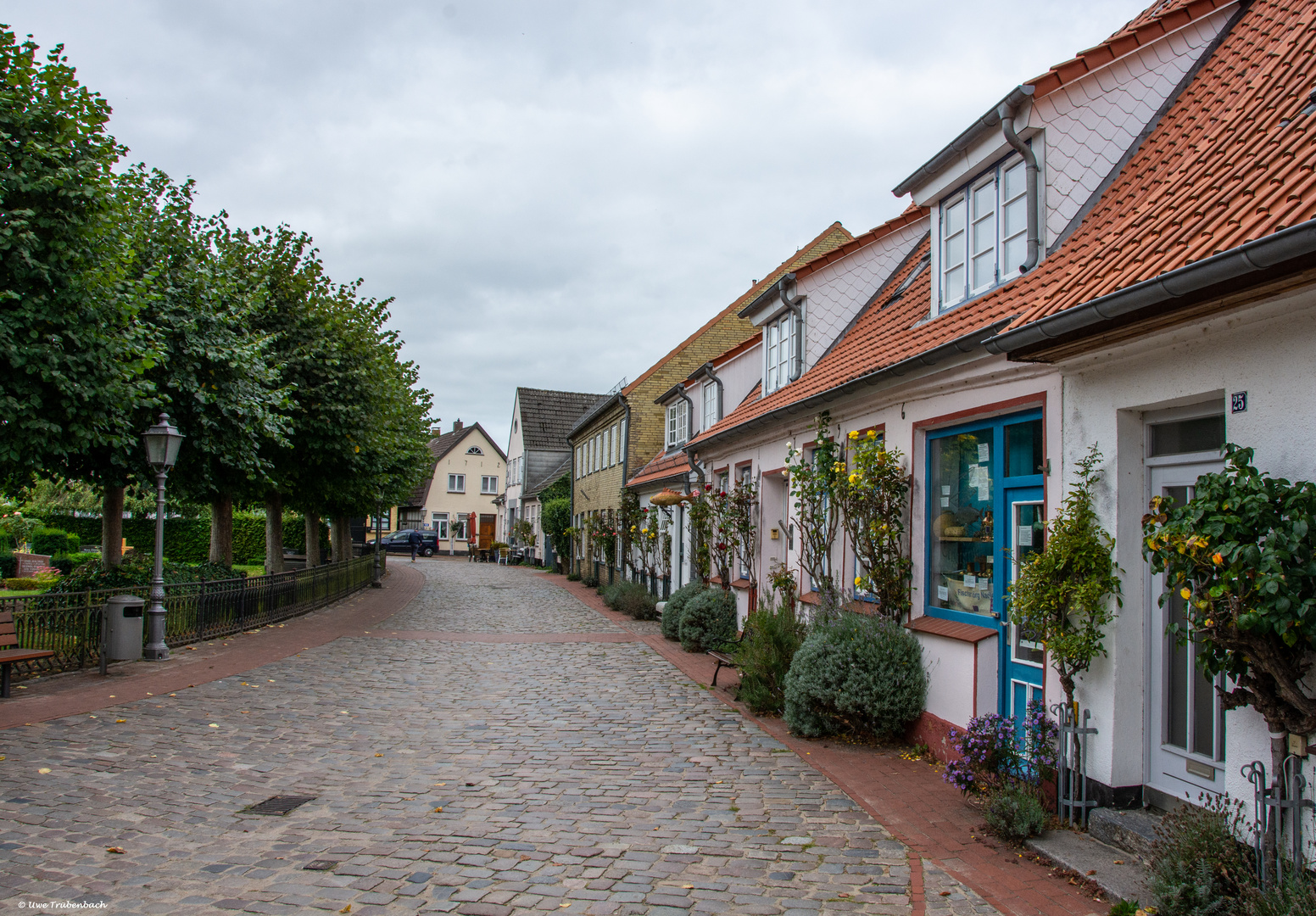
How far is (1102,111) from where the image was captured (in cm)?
727

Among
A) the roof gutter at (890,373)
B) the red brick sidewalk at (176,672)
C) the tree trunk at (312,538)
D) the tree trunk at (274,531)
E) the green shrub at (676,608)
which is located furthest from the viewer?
the tree trunk at (312,538)

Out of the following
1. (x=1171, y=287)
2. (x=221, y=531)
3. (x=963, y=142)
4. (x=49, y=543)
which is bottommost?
(x=49, y=543)

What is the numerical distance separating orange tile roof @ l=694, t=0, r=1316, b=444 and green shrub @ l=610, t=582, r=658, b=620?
11881 millimetres

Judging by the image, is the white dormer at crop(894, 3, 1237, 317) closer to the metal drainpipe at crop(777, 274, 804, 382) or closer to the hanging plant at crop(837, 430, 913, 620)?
the hanging plant at crop(837, 430, 913, 620)

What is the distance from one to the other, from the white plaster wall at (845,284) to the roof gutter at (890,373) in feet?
3.95

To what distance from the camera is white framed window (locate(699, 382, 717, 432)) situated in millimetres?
18109

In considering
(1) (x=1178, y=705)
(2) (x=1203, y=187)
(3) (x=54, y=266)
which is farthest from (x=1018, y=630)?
(3) (x=54, y=266)

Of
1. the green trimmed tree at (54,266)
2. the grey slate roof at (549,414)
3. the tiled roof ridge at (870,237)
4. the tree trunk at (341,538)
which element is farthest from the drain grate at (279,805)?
the grey slate roof at (549,414)

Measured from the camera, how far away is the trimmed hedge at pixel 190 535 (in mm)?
38062

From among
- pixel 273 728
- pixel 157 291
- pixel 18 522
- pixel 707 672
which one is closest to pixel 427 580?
pixel 18 522

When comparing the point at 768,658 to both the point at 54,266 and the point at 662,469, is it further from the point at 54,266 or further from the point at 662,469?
the point at 662,469

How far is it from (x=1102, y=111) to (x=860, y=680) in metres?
5.12

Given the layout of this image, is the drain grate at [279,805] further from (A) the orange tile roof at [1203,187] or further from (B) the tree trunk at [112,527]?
(B) the tree trunk at [112,527]

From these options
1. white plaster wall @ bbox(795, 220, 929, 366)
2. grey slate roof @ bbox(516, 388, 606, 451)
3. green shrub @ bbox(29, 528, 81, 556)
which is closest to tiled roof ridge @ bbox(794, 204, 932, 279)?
white plaster wall @ bbox(795, 220, 929, 366)
